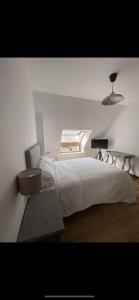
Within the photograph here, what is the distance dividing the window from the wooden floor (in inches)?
106

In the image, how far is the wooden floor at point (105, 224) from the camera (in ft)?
4.87

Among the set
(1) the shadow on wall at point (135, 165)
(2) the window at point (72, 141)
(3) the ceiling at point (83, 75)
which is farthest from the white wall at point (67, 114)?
(1) the shadow on wall at point (135, 165)

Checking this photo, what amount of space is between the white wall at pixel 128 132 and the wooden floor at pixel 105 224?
172 cm

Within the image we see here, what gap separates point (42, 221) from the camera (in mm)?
A: 1003

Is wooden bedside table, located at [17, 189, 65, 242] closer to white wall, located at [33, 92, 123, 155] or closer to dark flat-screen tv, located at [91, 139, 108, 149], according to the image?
white wall, located at [33, 92, 123, 155]

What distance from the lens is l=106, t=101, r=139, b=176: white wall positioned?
10.6 ft

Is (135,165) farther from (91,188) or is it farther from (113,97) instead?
(113,97)

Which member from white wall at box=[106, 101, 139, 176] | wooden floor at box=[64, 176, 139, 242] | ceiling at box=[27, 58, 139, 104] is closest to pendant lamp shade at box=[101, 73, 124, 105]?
ceiling at box=[27, 58, 139, 104]

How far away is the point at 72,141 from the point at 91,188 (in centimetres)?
285
